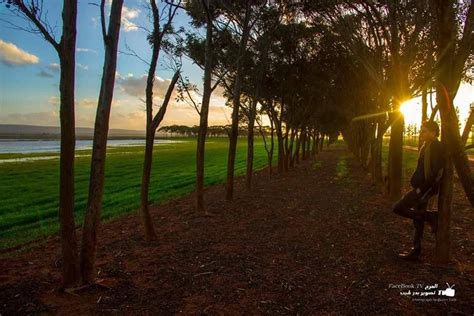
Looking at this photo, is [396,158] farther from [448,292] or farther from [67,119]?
[67,119]

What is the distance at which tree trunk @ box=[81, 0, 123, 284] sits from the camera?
574cm

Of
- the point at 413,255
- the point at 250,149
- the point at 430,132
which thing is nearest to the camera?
the point at 430,132

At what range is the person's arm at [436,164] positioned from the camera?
6227 millimetres

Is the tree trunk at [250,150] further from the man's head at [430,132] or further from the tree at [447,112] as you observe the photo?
the tree at [447,112]

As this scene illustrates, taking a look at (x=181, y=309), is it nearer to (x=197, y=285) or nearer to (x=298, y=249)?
(x=197, y=285)

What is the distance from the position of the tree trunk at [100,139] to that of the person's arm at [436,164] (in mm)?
5261

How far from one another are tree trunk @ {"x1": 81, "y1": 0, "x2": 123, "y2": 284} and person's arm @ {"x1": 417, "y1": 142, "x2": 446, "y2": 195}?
526 cm

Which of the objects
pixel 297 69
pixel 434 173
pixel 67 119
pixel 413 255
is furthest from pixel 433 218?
pixel 297 69

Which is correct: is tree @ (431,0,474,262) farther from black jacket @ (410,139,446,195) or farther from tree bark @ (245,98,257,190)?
tree bark @ (245,98,257,190)

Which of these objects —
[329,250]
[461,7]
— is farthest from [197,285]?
[461,7]

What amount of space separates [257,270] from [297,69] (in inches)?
→ 754

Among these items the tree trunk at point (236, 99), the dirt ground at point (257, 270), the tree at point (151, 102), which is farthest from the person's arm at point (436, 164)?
the tree trunk at point (236, 99)

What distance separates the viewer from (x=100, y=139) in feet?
18.9

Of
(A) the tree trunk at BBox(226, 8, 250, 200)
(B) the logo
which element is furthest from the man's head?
(A) the tree trunk at BBox(226, 8, 250, 200)
